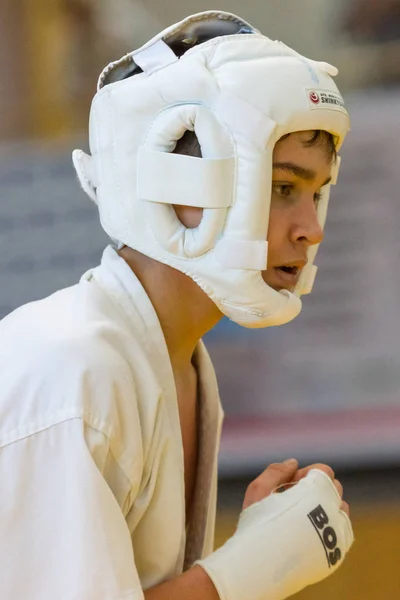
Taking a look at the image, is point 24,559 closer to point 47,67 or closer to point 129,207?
point 129,207

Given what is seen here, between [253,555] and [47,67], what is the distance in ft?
5.28

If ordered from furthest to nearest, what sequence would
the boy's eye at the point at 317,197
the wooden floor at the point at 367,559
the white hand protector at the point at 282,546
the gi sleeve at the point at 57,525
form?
the wooden floor at the point at 367,559 < the boy's eye at the point at 317,197 < the white hand protector at the point at 282,546 < the gi sleeve at the point at 57,525

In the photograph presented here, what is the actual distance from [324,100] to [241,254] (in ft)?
0.88

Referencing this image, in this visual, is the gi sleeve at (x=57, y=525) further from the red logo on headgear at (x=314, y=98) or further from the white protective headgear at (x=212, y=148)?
the red logo on headgear at (x=314, y=98)

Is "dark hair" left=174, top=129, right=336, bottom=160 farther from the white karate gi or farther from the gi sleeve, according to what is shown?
the gi sleeve

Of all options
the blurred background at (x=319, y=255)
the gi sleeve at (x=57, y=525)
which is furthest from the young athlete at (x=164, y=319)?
the blurred background at (x=319, y=255)

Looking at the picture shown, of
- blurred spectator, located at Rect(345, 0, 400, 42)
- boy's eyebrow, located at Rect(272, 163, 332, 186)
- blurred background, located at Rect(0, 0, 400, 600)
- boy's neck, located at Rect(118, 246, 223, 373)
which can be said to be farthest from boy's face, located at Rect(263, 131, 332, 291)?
blurred spectator, located at Rect(345, 0, 400, 42)

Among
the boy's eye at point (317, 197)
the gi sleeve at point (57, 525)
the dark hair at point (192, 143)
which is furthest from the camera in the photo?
the boy's eye at point (317, 197)

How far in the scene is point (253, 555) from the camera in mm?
1022

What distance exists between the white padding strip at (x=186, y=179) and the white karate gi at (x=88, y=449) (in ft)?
0.48

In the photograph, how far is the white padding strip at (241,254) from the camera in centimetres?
107

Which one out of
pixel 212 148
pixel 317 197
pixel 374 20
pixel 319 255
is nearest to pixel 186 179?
pixel 212 148

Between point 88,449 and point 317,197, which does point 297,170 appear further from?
point 88,449

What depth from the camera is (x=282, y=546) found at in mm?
1038
